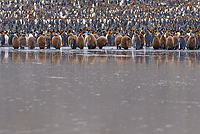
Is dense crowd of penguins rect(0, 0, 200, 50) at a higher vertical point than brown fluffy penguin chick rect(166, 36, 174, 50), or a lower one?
higher

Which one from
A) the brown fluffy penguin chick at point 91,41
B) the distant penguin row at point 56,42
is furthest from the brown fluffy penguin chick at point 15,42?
the brown fluffy penguin chick at point 91,41

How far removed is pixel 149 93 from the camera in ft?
24.6

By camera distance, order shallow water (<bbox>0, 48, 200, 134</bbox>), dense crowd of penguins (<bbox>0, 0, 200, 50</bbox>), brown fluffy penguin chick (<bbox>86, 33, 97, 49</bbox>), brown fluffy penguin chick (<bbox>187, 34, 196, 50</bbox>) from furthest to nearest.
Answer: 1. dense crowd of penguins (<bbox>0, 0, 200, 50</bbox>)
2. brown fluffy penguin chick (<bbox>86, 33, 97, 49</bbox>)
3. brown fluffy penguin chick (<bbox>187, 34, 196, 50</bbox>)
4. shallow water (<bbox>0, 48, 200, 134</bbox>)

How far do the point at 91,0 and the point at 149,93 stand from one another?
5765 centimetres

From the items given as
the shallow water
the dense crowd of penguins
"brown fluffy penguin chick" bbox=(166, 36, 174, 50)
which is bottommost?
the shallow water

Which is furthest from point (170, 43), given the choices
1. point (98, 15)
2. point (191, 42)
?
point (98, 15)

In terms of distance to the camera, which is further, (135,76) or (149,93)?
(135,76)

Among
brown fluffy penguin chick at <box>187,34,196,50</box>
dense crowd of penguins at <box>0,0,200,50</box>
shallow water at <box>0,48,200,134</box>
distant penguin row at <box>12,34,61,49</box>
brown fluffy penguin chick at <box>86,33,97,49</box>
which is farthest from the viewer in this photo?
dense crowd of penguins at <box>0,0,200,50</box>

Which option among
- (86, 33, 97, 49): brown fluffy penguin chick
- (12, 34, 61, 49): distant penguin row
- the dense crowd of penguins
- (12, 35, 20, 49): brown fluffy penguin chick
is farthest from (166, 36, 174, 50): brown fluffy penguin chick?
the dense crowd of penguins

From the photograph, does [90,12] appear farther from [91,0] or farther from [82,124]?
[82,124]

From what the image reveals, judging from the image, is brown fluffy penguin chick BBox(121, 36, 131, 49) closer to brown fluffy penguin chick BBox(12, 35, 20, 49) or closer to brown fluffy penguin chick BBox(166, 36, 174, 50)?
brown fluffy penguin chick BBox(166, 36, 174, 50)

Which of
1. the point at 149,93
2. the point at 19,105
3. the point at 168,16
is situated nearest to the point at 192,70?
the point at 149,93

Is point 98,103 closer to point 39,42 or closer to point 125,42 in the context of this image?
point 125,42

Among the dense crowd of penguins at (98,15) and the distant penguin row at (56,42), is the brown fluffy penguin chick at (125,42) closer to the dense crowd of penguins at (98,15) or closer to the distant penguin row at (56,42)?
the distant penguin row at (56,42)
